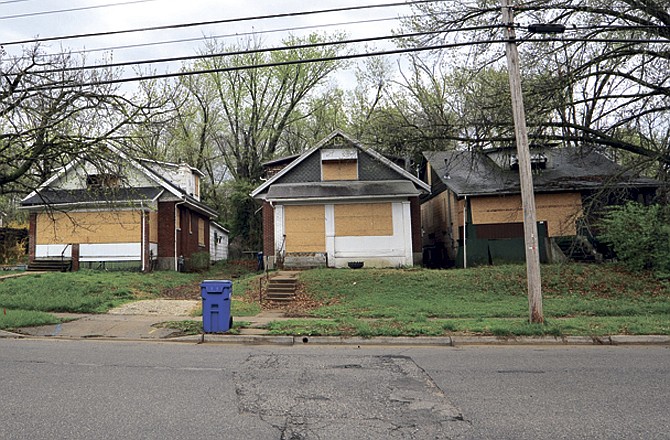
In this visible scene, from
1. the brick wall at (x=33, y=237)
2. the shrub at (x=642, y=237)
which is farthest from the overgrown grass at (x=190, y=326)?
the brick wall at (x=33, y=237)

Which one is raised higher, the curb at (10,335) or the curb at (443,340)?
the curb at (10,335)

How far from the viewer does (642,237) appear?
16.5 meters

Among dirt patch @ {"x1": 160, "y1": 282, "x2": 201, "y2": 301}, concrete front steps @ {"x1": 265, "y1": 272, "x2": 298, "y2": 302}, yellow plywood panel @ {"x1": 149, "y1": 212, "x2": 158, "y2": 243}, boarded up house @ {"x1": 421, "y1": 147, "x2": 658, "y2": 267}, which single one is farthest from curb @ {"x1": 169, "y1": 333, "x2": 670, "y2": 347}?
yellow plywood panel @ {"x1": 149, "y1": 212, "x2": 158, "y2": 243}

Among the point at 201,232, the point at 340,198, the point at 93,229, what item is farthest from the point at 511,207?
the point at 93,229

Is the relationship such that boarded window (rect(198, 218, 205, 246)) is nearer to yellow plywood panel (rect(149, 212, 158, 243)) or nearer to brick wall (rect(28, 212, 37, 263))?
yellow plywood panel (rect(149, 212, 158, 243))

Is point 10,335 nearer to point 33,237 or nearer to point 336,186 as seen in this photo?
point 336,186

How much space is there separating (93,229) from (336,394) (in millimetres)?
21132

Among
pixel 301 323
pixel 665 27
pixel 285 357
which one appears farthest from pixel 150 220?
pixel 665 27

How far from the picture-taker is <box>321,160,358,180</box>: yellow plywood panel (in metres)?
22.9

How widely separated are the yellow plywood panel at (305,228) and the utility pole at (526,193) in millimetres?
12157

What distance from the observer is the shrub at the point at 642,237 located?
52.5ft

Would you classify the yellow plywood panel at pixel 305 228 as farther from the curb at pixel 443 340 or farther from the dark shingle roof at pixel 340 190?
the curb at pixel 443 340

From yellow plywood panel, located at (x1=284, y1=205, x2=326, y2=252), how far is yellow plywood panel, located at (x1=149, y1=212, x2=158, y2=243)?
7500mm

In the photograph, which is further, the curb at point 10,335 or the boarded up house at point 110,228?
the boarded up house at point 110,228
